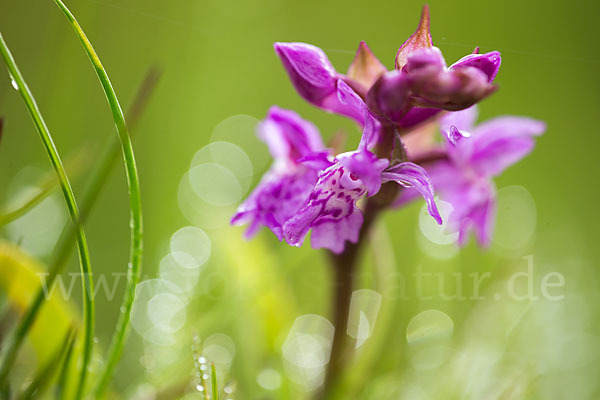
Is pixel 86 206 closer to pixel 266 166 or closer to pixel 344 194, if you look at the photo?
pixel 344 194

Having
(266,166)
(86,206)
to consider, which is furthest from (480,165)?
(266,166)

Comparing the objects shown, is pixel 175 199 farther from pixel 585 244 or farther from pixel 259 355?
pixel 585 244

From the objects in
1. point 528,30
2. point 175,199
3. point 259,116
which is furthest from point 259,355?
point 528,30

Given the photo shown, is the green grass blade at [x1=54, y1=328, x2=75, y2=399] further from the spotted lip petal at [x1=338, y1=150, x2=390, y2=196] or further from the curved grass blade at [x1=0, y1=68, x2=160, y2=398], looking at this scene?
the spotted lip petal at [x1=338, y1=150, x2=390, y2=196]

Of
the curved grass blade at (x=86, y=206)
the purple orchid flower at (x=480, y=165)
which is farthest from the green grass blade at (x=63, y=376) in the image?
the purple orchid flower at (x=480, y=165)

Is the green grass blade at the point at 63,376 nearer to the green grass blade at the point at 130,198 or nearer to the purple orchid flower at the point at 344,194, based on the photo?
the green grass blade at the point at 130,198

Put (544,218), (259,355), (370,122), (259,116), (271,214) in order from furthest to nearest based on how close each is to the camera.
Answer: (259,116) → (544,218) → (259,355) → (271,214) → (370,122)

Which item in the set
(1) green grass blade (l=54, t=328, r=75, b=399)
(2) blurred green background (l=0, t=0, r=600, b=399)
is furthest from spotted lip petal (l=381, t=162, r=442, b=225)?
(1) green grass blade (l=54, t=328, r=75, b=399)
